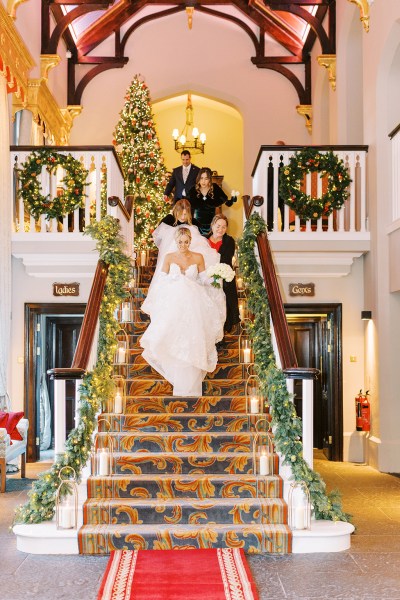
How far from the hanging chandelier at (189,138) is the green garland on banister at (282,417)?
7.99 metres

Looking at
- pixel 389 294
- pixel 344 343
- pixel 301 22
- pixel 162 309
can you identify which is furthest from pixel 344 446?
pixel 301 22

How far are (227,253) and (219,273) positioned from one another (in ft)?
3.22

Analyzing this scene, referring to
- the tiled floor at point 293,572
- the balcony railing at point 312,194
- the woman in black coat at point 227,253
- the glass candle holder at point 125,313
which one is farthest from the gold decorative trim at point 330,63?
the tiled floor at point 293,572

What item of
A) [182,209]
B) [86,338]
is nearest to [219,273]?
[182,209]

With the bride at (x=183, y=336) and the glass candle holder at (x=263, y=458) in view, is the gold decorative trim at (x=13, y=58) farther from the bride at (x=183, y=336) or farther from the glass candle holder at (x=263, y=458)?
the glass candle holder at (x=263, y=458)

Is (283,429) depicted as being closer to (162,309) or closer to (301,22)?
(162,309)

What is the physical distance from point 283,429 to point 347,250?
4.73m

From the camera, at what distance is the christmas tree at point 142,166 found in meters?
13.9

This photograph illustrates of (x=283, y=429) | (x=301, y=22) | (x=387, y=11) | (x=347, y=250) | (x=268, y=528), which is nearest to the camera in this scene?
(x=268, y=528)

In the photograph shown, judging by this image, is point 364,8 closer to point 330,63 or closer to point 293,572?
point 330,63

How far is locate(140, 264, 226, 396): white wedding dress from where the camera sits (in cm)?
774

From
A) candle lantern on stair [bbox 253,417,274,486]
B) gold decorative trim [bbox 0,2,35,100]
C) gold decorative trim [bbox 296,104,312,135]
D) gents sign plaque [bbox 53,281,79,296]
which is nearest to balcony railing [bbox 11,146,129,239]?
gents sign plaque [bbox 53,281,79,296]

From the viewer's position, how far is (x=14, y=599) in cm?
494

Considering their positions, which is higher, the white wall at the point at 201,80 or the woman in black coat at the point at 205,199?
the white wall at the point at 201,80
